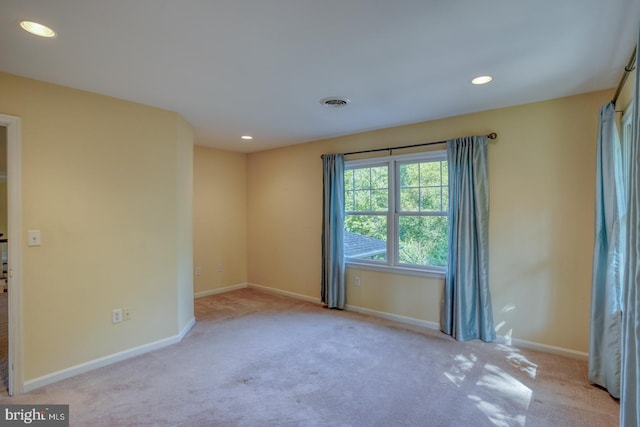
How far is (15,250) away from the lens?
7.98 feet

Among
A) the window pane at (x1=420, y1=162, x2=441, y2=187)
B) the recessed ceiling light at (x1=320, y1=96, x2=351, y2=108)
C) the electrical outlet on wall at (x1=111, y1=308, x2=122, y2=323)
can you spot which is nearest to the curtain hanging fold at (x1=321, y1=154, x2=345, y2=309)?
the window pane at (x1=420, y1=162, x2=441, y2=187)

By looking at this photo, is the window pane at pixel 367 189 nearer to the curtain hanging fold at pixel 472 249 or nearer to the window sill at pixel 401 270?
the window sill at pixel 401 270

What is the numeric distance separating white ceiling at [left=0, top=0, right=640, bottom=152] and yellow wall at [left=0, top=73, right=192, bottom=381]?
0.24 metres

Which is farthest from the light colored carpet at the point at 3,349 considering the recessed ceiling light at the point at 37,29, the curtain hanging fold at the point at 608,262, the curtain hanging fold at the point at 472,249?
the curtain hanging fold at the point at 608,262

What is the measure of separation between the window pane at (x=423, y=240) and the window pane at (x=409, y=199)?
0.11m

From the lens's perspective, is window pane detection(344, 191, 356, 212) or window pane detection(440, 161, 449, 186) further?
window pane detection(344, 191, 356, 212)

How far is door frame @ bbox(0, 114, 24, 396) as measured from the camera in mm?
2414

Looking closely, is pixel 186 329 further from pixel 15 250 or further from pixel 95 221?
pixel 15 250

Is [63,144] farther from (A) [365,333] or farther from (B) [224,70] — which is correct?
(A) [365,333]

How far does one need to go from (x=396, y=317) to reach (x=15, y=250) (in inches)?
150

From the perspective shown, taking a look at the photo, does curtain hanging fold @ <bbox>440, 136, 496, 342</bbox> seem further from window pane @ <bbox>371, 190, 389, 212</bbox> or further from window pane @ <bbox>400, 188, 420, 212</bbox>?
window pane @ <bbox>371, 190, 389, 212</bbox>

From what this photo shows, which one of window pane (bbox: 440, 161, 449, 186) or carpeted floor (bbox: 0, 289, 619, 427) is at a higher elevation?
window pane (bbox: 440, 161, 449, 186)

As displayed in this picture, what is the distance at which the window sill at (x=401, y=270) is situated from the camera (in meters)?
3.75

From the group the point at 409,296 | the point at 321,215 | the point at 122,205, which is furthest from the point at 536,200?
the point at 122,205
